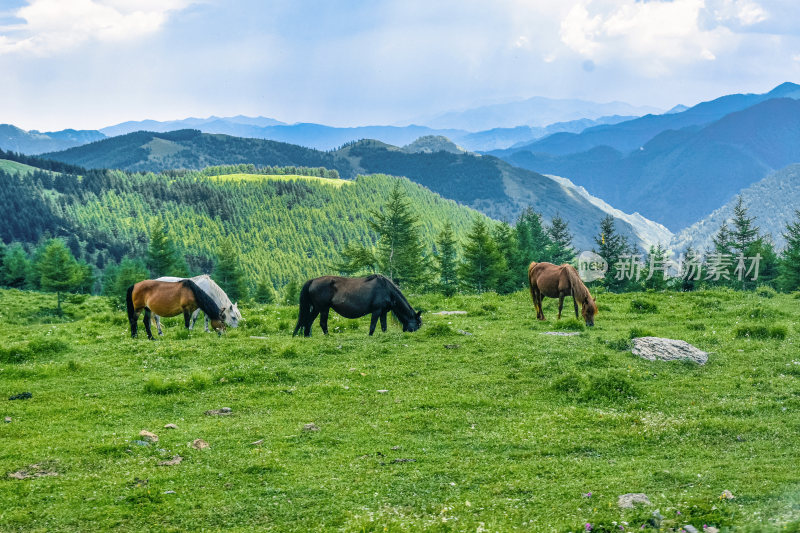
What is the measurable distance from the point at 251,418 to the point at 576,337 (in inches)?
525

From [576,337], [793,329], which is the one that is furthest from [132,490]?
[793,329]

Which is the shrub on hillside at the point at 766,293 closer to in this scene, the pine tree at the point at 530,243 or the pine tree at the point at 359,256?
the pine tree at the point at 530,243

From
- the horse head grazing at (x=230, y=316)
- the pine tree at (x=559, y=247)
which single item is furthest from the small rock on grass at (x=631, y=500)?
the pine tree at (x=559, y=247)

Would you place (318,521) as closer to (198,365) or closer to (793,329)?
(198,365)

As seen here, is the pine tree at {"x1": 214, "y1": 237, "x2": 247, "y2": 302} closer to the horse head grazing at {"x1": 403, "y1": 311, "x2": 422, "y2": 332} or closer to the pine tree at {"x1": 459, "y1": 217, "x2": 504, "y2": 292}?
the pine tree at {"x1": 459, "y1": 217, "x2": 504, "y2": 292}

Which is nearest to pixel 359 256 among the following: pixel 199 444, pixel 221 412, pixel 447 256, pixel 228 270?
pixel 447 256

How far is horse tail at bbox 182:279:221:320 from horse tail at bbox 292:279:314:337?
3.85 metres

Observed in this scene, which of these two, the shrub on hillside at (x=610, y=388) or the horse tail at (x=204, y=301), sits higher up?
the horse tail at (x=204, y=301)

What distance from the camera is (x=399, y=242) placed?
6156 cm

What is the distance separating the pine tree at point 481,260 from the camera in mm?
57844

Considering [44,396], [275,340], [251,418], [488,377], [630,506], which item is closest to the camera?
[630,506]

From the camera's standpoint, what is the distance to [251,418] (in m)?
13.8

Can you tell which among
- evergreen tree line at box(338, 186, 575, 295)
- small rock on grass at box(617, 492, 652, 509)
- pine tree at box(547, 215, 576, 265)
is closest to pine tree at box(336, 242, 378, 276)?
evergreen tree line at box(338, 186, 575, 295)

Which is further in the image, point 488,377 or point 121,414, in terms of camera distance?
point 488,377
